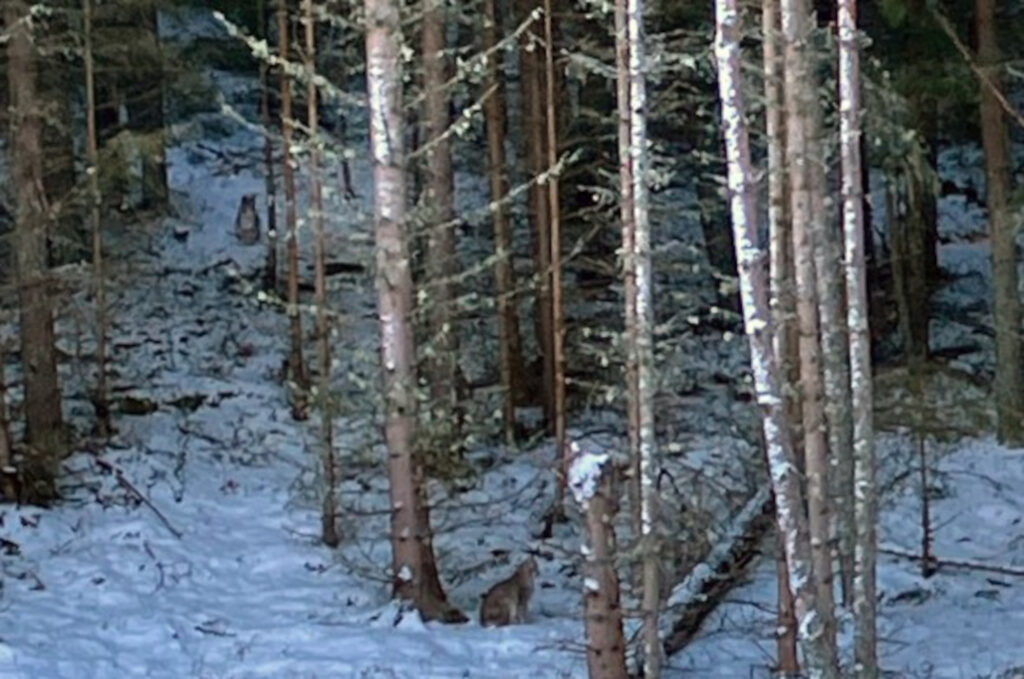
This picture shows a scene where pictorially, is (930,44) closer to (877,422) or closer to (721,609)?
(877,422)

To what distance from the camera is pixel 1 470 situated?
590 inches

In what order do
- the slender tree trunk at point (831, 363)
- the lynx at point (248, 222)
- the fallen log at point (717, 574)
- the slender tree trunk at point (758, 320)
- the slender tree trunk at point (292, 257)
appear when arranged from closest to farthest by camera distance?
1. the slender tree trunk at point (758, 320)
2. the slender tree trunk at point (831, 363)
3. the fallen log at point (717, 574)
4. the slender tree trunk at point (292, 257)
5. the lynx at point (248, 222)

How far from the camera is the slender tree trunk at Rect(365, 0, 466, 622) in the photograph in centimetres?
1256

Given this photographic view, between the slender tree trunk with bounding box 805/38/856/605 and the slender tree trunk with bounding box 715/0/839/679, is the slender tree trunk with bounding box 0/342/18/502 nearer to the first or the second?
the slender tree trunk with bounding box 805/38/856/605

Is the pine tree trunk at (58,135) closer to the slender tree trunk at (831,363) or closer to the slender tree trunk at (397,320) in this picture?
the slender tree trunk at (397,320)

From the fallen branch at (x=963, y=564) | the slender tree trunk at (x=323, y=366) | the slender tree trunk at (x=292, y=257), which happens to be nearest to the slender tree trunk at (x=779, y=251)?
the fallen branch at (x=963, y=564)

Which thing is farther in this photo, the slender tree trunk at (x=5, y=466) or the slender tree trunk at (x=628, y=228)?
the slender tree trunk at (x=5, y=466)

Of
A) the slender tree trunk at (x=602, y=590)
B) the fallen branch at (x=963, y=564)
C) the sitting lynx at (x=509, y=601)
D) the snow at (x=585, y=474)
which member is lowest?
the fallen branch at (x=963, y=564)

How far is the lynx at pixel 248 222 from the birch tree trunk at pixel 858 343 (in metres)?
15.3

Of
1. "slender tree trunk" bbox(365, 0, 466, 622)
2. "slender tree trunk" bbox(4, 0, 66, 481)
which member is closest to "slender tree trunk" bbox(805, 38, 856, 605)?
"slender tree trunk" bbox(365, 0, 466, 622)

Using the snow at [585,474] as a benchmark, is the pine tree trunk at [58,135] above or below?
above

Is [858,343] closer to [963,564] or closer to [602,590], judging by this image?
[602,590]

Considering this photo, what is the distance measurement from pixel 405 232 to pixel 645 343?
7.88ft

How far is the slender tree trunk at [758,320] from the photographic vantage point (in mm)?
8562
